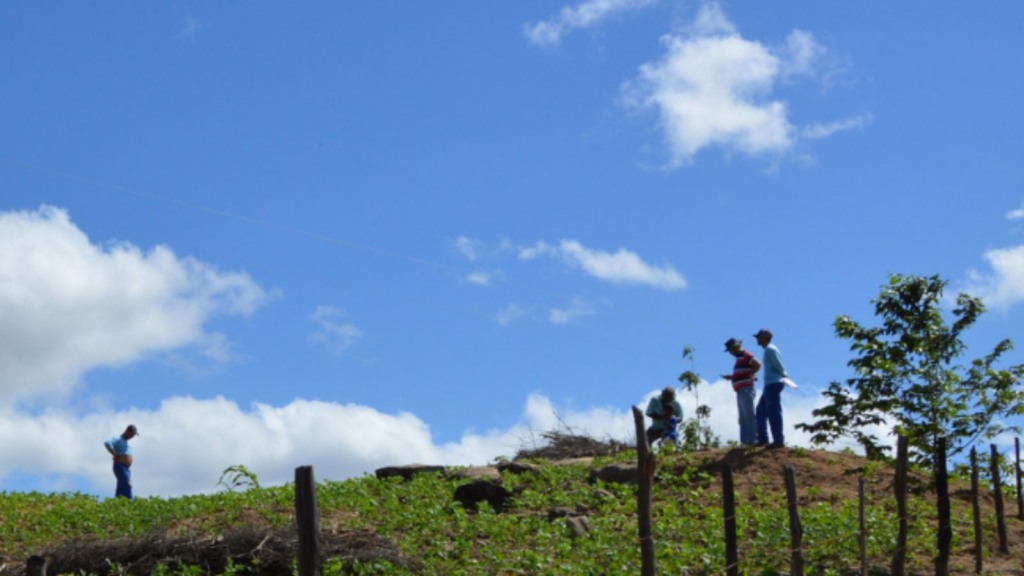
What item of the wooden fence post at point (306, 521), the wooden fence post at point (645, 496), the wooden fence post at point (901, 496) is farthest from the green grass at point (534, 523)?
the wooden fence post at point (306, 521)

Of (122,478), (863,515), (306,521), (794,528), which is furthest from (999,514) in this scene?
(122,478)

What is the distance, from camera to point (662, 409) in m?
21.0

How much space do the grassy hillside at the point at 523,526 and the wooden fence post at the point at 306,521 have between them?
3.91 m

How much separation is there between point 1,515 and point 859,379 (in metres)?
12.8

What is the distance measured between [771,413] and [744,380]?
643 mm

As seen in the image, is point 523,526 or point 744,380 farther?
point 744,380

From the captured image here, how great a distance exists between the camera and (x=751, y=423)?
20.0 metres

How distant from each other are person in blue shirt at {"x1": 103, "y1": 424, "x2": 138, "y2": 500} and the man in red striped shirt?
34.3ft

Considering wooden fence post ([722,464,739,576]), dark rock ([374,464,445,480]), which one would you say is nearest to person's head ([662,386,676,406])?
dark rock ([374,464,445,480])

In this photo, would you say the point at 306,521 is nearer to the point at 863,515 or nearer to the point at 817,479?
the point at 863,515

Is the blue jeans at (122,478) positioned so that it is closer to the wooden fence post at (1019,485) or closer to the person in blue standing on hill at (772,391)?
the person in blue standing on hill at (772,391)

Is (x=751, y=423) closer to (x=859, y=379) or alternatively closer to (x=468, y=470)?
(x=468, y=470)

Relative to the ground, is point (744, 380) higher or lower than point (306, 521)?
higher

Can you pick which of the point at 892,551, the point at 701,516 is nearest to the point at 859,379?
the point at 892,551
